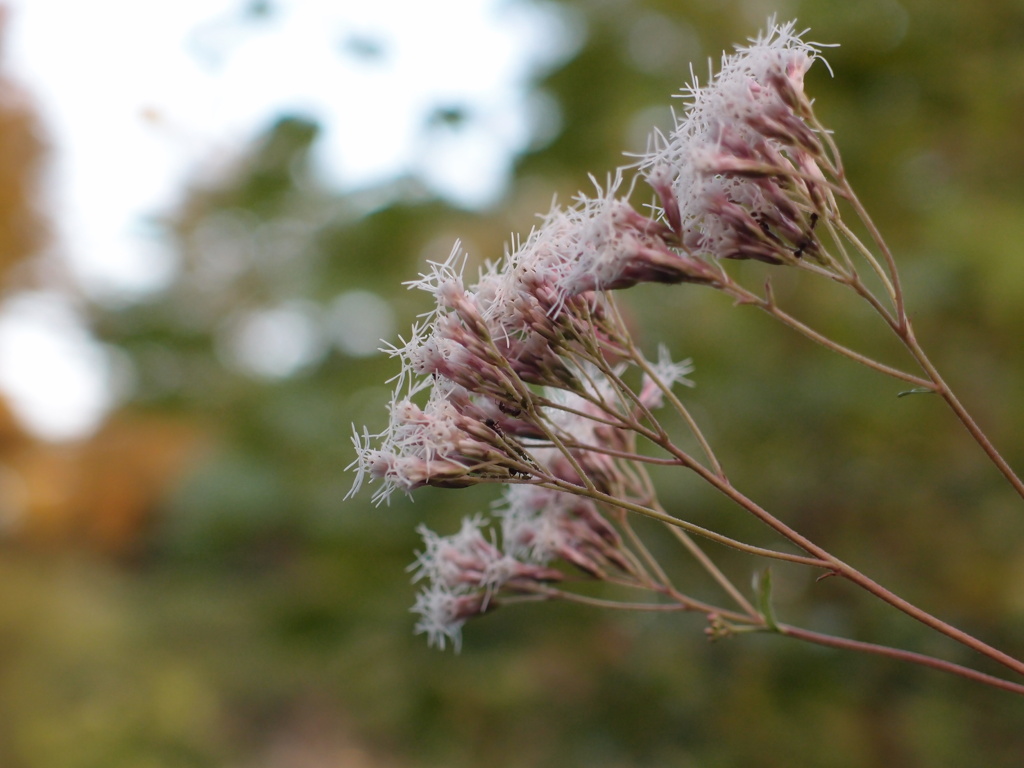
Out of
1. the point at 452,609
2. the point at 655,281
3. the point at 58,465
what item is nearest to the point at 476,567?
the point at 452,609

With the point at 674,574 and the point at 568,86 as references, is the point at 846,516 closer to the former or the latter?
the point at 674,574

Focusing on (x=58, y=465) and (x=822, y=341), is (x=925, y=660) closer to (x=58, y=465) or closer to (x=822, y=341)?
(x=822, y=341)

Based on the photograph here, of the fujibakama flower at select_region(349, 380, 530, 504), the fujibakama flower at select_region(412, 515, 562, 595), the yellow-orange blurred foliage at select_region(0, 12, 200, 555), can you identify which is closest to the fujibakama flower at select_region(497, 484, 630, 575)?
the fujibakama flower at select_region(412, 515, 562, 595)

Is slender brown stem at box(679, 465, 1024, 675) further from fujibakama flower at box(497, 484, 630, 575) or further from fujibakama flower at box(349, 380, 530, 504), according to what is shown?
fujibakama flower at box(497, 484, 630, 575)

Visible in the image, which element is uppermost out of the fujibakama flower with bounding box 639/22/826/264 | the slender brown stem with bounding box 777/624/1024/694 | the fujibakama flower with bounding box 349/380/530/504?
the fujibakama flower with bounding box 639/22/826/264

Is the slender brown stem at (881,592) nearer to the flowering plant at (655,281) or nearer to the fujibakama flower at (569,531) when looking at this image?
the flowering plant at (655,281)

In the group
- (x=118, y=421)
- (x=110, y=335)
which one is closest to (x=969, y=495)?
(x=110, y=335)

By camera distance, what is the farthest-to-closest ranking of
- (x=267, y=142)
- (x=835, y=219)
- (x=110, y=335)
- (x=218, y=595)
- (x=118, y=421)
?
(x=118, y=421) → (x=218, y=595) → (x=110, y=335) → (x=267, y=142) → (x=835, y=219)

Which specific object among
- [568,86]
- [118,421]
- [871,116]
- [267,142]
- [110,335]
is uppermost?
[118,421]

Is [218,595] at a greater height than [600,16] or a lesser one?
lesser

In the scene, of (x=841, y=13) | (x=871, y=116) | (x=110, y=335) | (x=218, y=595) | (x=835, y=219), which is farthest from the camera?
(x=218, y=595)

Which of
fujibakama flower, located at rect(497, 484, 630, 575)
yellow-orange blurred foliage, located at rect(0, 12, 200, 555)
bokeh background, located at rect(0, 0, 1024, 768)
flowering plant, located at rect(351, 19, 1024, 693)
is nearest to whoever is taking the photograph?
flowering plant, located at rect(351, 19, 1024, 693)
